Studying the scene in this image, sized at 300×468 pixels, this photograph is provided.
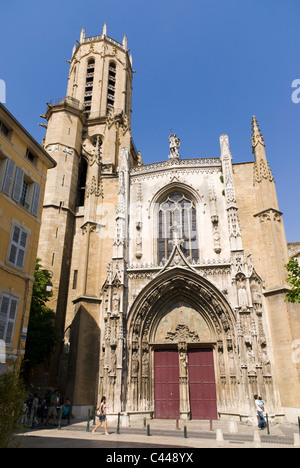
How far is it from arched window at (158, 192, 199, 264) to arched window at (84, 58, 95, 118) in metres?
15.6

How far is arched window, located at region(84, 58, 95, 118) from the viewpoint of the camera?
111ft

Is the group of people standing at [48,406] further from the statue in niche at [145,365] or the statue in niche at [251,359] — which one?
the statue in niche at [251,359]

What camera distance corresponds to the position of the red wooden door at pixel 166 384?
1758cm

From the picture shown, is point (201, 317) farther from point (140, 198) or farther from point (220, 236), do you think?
point (140, 198)

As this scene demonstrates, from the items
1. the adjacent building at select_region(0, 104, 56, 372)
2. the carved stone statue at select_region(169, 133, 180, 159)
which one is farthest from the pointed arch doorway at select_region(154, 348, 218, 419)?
the carved stone statue at select_region(169, 133, 180, 159)

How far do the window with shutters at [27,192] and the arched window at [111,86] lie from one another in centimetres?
2089

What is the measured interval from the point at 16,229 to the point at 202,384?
38.8 ft

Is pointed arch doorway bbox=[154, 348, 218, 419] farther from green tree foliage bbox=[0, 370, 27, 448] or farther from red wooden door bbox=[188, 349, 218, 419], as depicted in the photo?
green tree foliage bbox=[0, 370, 27, 448]

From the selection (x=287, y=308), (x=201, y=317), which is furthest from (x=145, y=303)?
(x=287, y=308)

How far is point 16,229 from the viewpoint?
13164mm

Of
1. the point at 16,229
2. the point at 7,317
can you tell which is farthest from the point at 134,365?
the point at 16,229

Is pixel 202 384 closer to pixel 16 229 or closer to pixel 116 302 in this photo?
pixel 116 302

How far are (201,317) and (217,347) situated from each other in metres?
1.78

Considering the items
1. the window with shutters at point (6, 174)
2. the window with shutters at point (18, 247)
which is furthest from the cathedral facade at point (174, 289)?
the window with shutters at point (6, 174)
